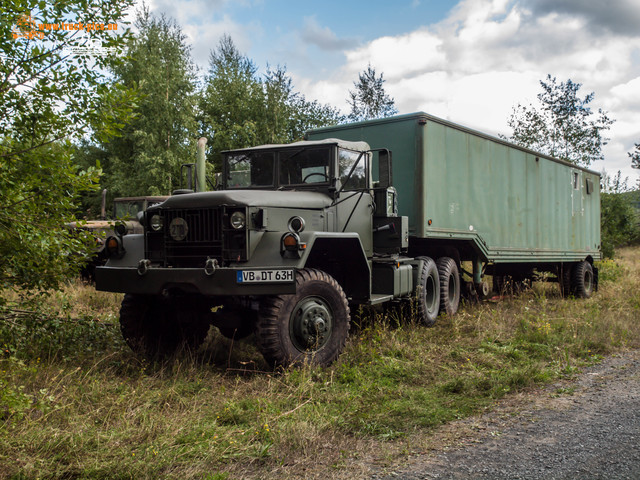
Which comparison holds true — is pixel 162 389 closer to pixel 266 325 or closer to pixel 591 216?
pixel 266 325

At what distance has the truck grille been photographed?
564 centimetres

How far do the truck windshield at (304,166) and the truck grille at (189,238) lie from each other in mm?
1512

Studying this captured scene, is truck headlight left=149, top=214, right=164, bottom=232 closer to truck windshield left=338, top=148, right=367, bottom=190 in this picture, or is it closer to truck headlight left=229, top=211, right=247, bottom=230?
truck headlight left=229, top=211, right=247, bottom=230

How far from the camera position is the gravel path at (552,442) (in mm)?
3301

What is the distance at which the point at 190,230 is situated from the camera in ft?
18.9

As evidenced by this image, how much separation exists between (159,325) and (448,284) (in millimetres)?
4882

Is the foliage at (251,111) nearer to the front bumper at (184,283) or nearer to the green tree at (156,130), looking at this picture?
the green tree at (156,130)

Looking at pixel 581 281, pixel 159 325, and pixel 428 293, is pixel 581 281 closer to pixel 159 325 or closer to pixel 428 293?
pixel 428 293

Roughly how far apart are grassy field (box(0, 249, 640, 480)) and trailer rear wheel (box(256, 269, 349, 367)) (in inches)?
7.8

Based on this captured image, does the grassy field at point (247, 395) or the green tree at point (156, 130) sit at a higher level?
the green tree at point (156, 130)

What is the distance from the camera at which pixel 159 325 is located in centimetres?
633

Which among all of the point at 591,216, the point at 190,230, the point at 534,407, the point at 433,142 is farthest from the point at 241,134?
the point at 534,407

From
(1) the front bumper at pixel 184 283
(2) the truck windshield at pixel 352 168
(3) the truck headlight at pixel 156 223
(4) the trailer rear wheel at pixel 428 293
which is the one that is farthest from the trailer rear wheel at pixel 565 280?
(3) the truck headlight at pixel 156 223

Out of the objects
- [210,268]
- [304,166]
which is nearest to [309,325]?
[210,268]
